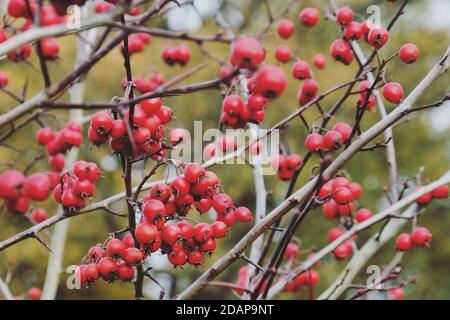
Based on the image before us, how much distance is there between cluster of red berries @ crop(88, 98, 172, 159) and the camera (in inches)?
58.3

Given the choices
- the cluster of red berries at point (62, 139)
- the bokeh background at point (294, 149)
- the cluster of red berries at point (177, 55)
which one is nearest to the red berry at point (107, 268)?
the cluster of red berries at point (62, 139)

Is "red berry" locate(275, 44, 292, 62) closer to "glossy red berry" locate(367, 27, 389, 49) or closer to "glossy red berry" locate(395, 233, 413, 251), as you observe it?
"glossy red berry" locate(367, 27, 389, 49)

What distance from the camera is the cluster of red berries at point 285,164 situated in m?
2.34

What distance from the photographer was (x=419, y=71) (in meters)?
8.90

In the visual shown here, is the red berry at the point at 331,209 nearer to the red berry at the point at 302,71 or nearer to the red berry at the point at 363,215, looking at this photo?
the red berry at the point at 363,215

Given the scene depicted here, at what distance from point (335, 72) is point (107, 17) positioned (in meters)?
7.50

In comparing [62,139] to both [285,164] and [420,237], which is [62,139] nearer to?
[285,164]

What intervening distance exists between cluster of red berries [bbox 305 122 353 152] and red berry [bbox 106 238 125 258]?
713 millimetres

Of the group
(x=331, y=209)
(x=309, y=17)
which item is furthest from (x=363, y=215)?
(x=309, y=17)

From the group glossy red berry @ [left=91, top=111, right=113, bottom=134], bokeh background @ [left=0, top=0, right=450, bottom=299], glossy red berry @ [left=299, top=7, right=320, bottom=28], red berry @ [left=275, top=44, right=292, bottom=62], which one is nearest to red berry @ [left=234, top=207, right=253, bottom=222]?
glossy red berry @ [left=91, top=111, right=113, bottom=134]

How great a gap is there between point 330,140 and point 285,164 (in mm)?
519

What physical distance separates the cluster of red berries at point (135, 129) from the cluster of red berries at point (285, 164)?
90cm
